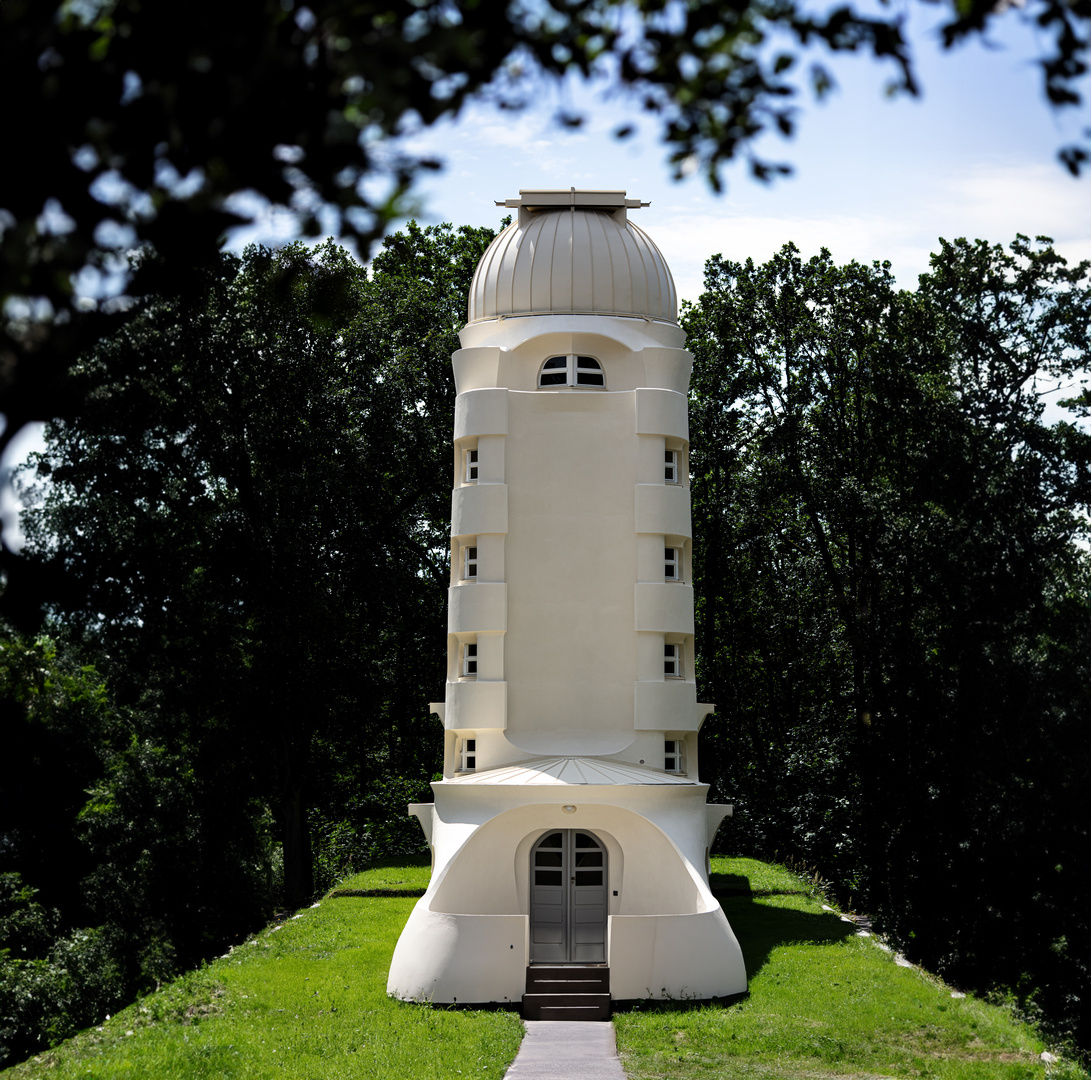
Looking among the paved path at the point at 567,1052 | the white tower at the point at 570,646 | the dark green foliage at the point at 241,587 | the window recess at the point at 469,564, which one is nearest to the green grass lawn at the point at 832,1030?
the paved path at the point at 567,1052

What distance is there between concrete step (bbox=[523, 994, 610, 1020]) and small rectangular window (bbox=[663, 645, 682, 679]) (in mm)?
6189

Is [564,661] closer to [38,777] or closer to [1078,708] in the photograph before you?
[1078,708]

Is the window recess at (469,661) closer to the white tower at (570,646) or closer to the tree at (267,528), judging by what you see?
the white tower at (570,646)

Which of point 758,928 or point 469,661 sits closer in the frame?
point 469,661

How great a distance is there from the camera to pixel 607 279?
2370 centimetres

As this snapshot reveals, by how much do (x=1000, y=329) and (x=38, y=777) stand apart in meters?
25.4

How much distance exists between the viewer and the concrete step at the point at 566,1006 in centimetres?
1836

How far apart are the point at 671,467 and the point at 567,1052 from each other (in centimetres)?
1129

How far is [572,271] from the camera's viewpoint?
2364 cm

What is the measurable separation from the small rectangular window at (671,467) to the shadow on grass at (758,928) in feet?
27.9

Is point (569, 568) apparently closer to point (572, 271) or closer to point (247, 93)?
point (572, 271)

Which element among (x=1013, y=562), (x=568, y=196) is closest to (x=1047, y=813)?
(x=1013, y=562)

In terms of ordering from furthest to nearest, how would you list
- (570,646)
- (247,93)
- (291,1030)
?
(570,646) < (291,1030) < (247,93)

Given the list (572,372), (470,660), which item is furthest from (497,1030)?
(572,372)
